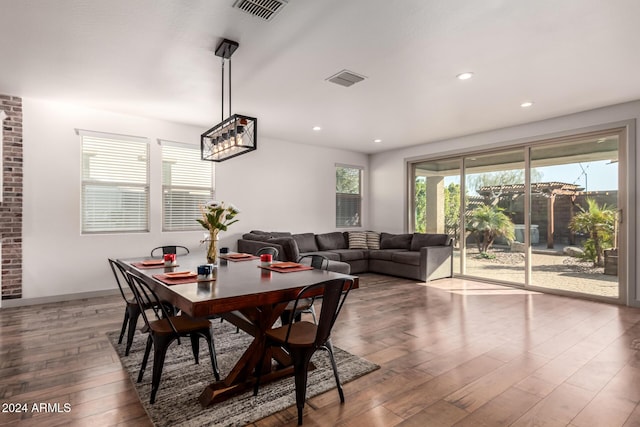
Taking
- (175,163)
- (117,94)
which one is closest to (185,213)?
(175,163)

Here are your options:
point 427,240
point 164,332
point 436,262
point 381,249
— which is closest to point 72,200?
point 164,332

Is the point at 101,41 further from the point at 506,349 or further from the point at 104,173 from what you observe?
the point at 506,349

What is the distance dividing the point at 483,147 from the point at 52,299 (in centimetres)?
712

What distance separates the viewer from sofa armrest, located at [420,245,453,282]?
6.14 m

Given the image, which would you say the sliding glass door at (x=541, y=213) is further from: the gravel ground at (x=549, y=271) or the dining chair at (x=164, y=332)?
the dining chair at (x=164, y=332)

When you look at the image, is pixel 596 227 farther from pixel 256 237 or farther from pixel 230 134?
pixel 230 134

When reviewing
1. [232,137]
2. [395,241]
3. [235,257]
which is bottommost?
[395,241]

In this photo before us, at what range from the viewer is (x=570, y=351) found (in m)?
3.03

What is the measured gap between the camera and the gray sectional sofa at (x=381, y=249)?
6141 millimetres

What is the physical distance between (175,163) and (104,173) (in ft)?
3.33

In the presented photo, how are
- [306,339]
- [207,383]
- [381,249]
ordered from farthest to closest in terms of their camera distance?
[381,249], [207,383], [306,339]

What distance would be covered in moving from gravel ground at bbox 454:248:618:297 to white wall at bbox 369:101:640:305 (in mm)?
414

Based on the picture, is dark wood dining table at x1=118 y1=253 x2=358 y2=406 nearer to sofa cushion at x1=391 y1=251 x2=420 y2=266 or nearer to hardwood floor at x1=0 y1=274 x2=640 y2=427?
hardwood floor at x1=0 y1=274 x2=640 y2=427

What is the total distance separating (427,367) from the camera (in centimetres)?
271
